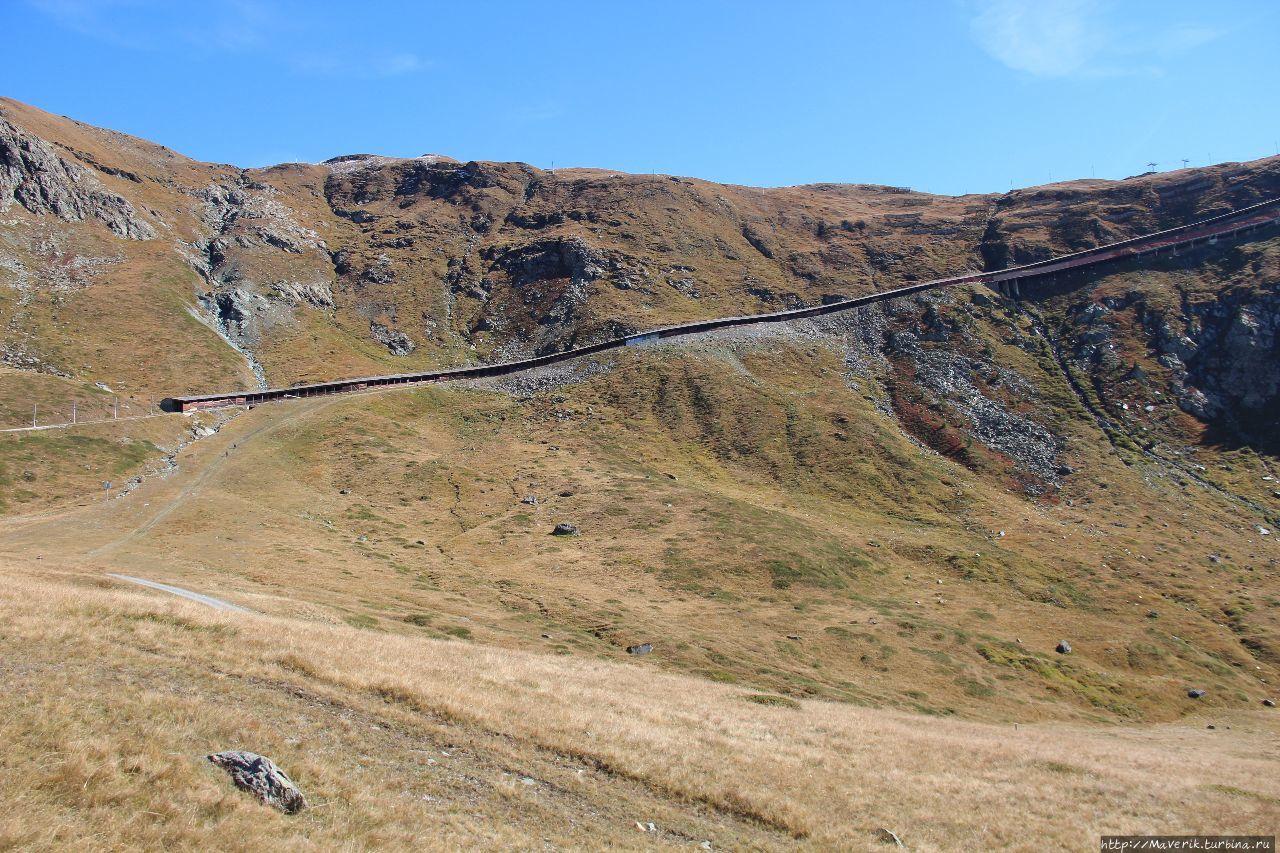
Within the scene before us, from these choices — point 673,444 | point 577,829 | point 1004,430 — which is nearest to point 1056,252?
point 1004,430

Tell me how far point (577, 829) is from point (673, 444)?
83.6 m

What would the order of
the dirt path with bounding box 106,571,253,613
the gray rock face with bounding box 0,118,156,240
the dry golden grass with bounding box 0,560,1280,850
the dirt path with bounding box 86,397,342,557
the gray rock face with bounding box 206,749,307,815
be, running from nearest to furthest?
1. the dry golden grass with bounding box 0,560,1280,850
2. the gray rock face with bounding box 206,749,307,815
3. the dirt path with bounding box 106,571,253,613
4. the dirt path with bounding box 86,397,342,557
5. the gray rock face with bounding box 0,118,156,240

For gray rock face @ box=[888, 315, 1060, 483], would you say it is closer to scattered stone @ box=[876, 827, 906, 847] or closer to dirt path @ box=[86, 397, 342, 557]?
scattered stone @ box=[876, 827, 906, 847]

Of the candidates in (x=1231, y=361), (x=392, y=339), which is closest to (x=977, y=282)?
(x=1231, y=361)

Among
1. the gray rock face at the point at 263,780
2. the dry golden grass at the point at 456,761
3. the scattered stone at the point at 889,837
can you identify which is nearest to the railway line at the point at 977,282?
the dry golden grass at the point at 456,761

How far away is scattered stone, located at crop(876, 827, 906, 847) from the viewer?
18875 mm

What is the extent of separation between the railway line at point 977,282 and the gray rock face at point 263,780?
108 m

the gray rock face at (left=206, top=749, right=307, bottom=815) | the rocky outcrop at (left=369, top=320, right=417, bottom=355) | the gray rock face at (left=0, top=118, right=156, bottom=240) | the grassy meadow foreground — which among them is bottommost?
the grassy meadow foreground

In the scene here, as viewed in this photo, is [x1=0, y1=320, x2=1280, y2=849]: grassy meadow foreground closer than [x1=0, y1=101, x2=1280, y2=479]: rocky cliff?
Yes

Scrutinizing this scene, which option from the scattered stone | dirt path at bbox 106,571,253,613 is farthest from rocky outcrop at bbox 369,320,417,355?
the scattered stone

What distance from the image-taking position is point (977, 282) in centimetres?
14412

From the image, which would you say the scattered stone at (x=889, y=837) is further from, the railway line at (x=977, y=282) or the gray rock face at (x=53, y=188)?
the gray rock face at (x=53, y=188)

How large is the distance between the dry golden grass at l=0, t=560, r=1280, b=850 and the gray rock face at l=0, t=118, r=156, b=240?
5932 inches

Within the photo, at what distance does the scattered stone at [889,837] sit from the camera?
18875 millimetres
